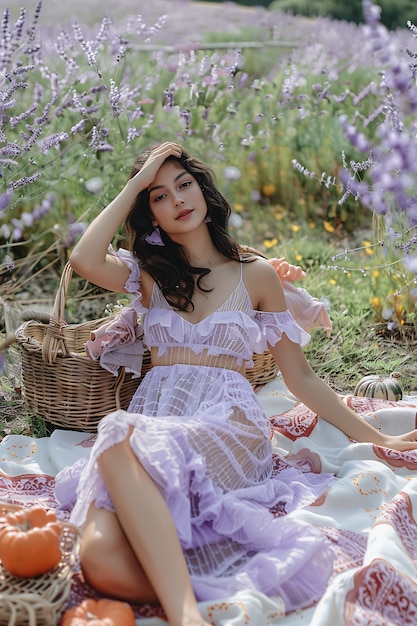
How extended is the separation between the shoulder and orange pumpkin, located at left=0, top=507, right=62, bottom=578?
1123 millimetres

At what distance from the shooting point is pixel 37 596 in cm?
195

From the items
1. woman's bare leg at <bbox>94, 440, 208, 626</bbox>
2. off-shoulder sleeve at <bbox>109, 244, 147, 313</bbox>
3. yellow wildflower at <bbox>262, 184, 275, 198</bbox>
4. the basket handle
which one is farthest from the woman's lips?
yellow wildflower at <bbox>262, 184, 275, 198</bbox>

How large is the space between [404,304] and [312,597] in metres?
2.18

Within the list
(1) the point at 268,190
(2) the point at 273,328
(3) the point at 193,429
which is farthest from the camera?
(1) the point at 268,190

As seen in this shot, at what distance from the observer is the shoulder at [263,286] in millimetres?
2902

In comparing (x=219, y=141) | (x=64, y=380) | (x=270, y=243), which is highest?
(x=219, y=141)

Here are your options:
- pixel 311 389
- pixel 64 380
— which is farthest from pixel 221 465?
pixel 64 380

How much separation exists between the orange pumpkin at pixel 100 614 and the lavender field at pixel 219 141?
1667 millimetres

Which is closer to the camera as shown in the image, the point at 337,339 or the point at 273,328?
the point at 273,328

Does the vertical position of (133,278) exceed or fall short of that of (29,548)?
it exceeds it

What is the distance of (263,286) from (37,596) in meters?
1.35

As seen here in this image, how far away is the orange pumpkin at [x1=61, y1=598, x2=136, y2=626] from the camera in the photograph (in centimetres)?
196

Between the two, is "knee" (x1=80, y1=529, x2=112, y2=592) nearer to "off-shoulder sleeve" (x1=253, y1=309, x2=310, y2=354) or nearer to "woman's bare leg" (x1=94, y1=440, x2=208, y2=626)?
"woman's bare leg" (x1=94, y1=440, x2=208, y2=626)

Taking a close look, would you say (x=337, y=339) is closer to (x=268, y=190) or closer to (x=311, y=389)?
(x=311, y=389)
